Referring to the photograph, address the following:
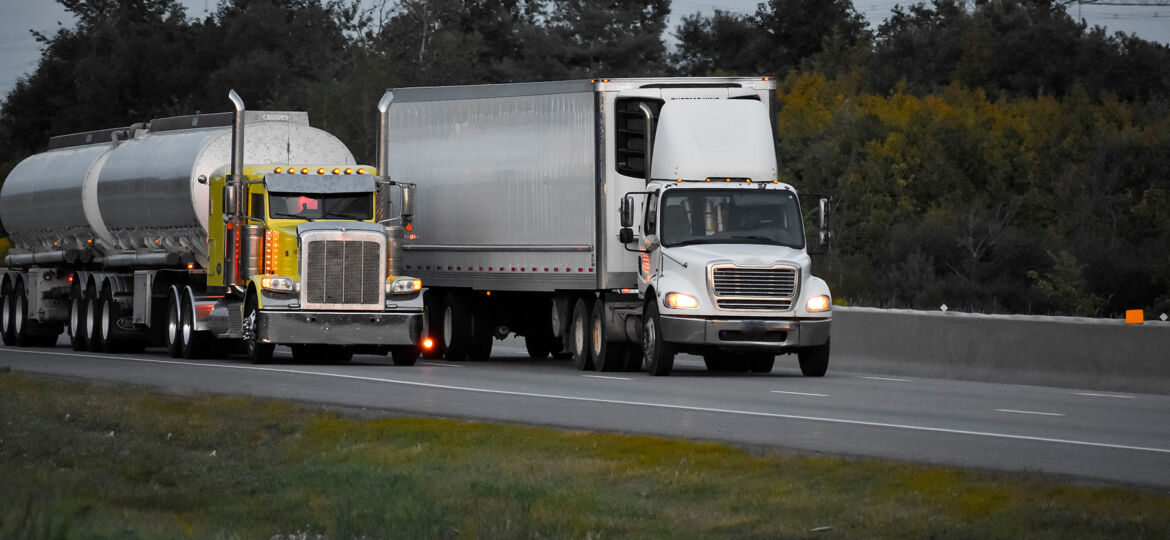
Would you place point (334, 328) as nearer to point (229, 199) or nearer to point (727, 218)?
point (229, 199)

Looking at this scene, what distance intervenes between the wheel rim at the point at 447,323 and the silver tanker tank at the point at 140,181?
283 cm

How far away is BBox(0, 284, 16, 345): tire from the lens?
1501 inches

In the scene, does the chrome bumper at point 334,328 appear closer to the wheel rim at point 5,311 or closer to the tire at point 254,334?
the tire at point 254,334

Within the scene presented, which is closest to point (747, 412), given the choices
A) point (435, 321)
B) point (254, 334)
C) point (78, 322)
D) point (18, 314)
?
point (254, 334)

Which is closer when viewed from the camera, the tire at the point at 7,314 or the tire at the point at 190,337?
the tire at the point at 190,337

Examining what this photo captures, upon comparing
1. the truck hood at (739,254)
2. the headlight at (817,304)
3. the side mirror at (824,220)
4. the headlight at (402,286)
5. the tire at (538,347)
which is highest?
the side mirror at (824,220)

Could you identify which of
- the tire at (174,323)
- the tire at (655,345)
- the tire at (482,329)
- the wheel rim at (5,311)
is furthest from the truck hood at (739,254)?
the wheel rim at (5,311)

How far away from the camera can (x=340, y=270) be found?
27969 mm

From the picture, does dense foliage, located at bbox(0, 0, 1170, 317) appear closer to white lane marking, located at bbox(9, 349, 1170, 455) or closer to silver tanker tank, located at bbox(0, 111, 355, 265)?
silver tanker tank, located at bbox(0, 111, 355, 265)

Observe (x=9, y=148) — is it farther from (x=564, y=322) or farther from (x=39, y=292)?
(x=564, y=322)

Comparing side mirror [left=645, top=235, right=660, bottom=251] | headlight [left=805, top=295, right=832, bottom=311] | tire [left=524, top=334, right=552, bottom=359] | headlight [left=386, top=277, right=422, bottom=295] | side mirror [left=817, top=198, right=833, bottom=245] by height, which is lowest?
tire [left=524, top=334, right=552, bottom=359]

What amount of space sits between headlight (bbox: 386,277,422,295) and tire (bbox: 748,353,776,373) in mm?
4839

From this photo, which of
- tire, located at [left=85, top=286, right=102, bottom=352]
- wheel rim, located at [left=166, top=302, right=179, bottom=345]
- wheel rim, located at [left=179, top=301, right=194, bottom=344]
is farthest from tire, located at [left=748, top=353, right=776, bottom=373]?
tire, located at [left=85, top=286, right=102, bottom=352]

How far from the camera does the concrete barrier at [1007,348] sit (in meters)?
24.0
